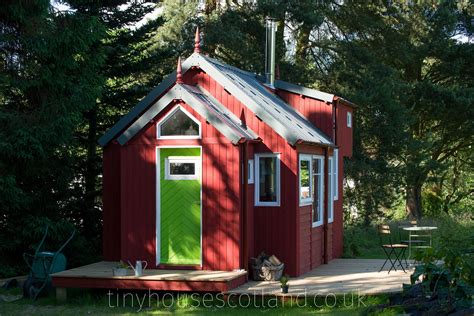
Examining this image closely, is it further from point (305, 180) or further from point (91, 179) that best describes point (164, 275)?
point (91, 179)

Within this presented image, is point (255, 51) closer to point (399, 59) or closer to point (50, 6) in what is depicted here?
point (399, 59)

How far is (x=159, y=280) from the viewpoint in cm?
1138

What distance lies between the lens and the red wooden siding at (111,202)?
13.9 meters

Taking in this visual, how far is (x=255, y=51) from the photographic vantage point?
23.6 meters

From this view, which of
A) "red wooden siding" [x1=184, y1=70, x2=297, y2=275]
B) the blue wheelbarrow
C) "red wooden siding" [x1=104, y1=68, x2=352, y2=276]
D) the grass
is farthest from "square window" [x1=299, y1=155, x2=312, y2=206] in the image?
the blue wheelbarrow

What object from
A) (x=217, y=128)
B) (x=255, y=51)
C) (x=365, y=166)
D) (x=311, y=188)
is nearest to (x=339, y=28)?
(x=255, y=51)

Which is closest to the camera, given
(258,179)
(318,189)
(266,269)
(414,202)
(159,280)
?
(159,280)

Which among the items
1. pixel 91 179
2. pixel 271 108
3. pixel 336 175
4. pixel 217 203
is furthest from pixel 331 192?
pixel 91 179

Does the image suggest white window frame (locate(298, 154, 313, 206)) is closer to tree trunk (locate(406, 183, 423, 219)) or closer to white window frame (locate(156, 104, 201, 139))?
white window frame (locate(156, 104, 201, 139))

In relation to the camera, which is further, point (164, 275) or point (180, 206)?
point (180, 206)

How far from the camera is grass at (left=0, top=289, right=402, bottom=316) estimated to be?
10.4m

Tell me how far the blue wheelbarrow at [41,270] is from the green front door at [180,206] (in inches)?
65.1

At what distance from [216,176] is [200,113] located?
1.12m

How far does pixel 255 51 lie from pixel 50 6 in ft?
32.4
